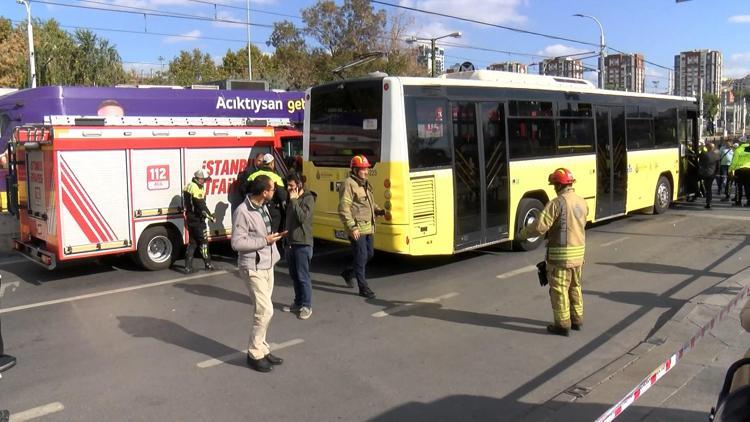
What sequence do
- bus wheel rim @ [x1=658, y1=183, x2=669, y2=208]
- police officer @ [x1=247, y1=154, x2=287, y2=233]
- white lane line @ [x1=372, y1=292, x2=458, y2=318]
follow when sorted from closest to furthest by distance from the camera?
white lane line @ [x1=372, y1=292, x2=458, y2=318], police officer @ [x1=247, y1=154, x2=287, y2=233], bus wheel rim @ [x1=658, y1=183, x2=669, y2=208]

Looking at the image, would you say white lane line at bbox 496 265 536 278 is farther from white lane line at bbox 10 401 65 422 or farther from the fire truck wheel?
white lane line at bbox 10 401 65 422

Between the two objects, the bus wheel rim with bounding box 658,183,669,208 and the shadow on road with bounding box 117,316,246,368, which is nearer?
the shadow on road with bounding box 117,316,246,368

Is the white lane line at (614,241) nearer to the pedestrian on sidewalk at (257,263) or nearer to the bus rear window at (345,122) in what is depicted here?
the bus rear window at (345,122)

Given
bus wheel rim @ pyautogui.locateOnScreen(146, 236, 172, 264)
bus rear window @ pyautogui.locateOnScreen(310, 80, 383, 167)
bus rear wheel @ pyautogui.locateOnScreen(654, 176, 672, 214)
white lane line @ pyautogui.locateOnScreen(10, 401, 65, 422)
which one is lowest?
white lane line @ pyautogui.locateOnScreen(10, 401, 65, 422)

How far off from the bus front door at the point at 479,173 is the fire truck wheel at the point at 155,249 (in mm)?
→ 4618

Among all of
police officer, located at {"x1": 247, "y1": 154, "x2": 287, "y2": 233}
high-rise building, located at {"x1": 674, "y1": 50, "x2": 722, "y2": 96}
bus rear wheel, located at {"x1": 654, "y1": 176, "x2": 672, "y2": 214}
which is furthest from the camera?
high-rise building, located at {"x1": 674, "y1": 50, "x2": 722, "y2": 96}

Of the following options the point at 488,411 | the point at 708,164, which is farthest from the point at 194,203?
the point at 708,164

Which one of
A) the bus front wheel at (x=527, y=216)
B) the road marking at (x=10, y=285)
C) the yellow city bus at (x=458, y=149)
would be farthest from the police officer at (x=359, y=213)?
the road marking at (x=10, y=285)

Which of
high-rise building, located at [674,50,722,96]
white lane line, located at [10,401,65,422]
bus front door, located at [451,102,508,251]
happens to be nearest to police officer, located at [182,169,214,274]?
bus front door, located at [451,102,508,251]

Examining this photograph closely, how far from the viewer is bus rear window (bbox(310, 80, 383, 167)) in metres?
8.66

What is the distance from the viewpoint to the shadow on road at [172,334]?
5.92 m

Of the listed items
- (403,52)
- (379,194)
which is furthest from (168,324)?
(403,52)

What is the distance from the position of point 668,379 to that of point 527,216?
5.63 metres

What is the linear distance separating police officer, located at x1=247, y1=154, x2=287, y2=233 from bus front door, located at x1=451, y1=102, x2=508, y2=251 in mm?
2763
